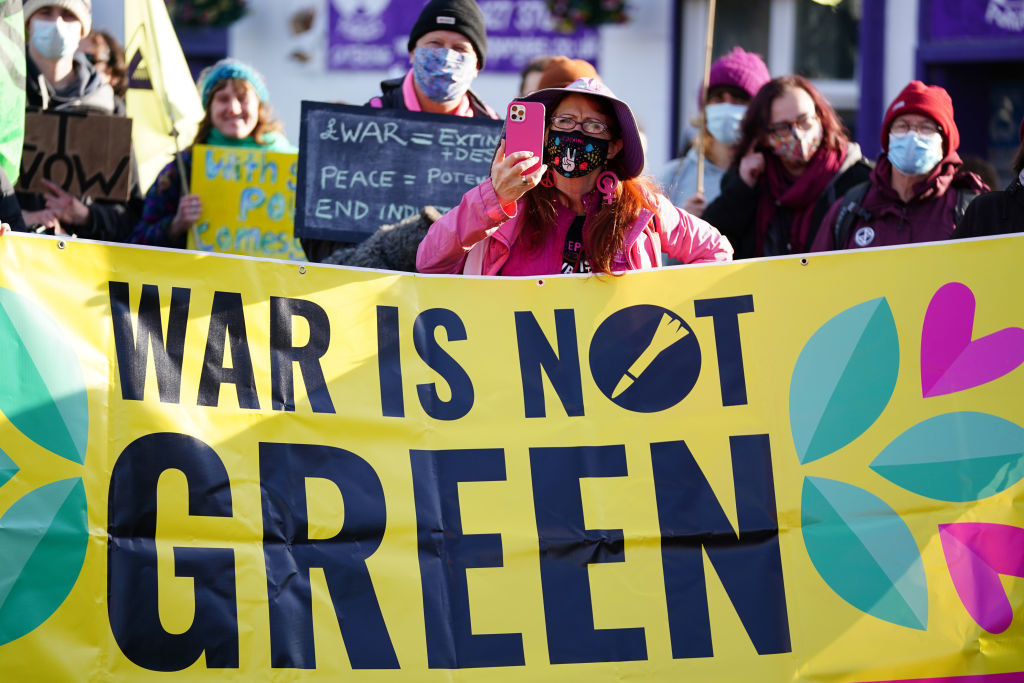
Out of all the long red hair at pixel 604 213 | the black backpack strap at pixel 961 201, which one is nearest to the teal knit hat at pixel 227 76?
the long red hair at pixel 604 213

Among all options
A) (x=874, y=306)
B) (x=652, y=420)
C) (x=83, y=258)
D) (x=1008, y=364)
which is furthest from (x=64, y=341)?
(x=1008, y=364)

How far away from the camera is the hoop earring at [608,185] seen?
11.4 ft

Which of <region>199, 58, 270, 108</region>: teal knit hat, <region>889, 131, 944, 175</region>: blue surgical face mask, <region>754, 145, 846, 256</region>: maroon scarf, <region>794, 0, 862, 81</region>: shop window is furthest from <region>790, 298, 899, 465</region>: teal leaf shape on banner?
<region>794, 0, 862, 81</region>: shop window

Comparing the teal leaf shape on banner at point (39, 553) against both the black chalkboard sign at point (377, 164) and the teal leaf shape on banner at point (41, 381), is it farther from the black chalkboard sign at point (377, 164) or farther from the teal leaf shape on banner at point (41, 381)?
the black chalkboard sign at point (377, 164)

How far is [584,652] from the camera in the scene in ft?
10.5

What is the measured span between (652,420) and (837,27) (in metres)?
6.69

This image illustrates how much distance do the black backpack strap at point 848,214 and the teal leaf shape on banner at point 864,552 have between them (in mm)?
1438

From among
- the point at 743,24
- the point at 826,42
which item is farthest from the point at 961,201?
the point at 743,24

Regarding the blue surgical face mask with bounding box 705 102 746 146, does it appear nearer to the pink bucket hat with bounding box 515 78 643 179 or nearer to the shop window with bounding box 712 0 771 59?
the pink bucket hat with bounding box 515 78 643 179

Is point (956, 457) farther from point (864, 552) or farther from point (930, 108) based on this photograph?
point (930, 108)

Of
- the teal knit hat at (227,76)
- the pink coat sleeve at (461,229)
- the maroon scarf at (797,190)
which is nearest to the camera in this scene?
the pink coat sleeve at (461,229)

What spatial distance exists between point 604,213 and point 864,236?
55.0 inches

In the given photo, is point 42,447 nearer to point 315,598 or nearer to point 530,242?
point 315,598

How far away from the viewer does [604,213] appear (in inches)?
136
